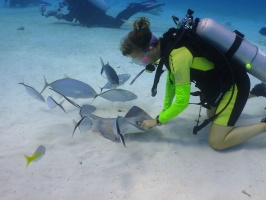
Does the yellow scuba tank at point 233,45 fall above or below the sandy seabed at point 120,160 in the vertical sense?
above

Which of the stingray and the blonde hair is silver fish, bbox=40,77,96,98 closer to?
the stingray

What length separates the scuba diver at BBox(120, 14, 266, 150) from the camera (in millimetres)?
3033

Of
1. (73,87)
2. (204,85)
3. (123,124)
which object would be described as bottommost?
(73,87)

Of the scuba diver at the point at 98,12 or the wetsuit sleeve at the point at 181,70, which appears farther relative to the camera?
the scuba diver at the point at 98,12

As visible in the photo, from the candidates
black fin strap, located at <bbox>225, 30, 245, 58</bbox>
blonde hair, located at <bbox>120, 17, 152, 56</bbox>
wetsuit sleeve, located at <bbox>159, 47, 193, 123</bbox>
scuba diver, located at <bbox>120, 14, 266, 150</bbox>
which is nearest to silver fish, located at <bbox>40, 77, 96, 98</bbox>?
scuba diver, located at <bbox>120, 14, 266, 150</bbox>

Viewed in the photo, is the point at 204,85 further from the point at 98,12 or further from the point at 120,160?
the point at 98,12

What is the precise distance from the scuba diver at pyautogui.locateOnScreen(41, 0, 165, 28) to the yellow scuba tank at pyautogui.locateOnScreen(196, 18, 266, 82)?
9.38 metres

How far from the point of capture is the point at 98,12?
12.3m

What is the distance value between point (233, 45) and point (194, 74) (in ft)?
2.01

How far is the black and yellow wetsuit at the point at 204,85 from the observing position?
9.87ft

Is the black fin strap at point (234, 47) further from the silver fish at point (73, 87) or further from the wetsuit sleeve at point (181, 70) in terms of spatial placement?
the silver fish at point (73, 87)

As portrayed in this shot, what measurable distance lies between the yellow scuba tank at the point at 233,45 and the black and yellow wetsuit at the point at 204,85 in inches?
7.5

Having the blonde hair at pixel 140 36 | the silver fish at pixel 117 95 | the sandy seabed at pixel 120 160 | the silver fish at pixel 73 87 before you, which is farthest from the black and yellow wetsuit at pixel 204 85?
the silver fish at pixel 73 87

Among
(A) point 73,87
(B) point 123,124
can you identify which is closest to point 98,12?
(A) point 73,87
